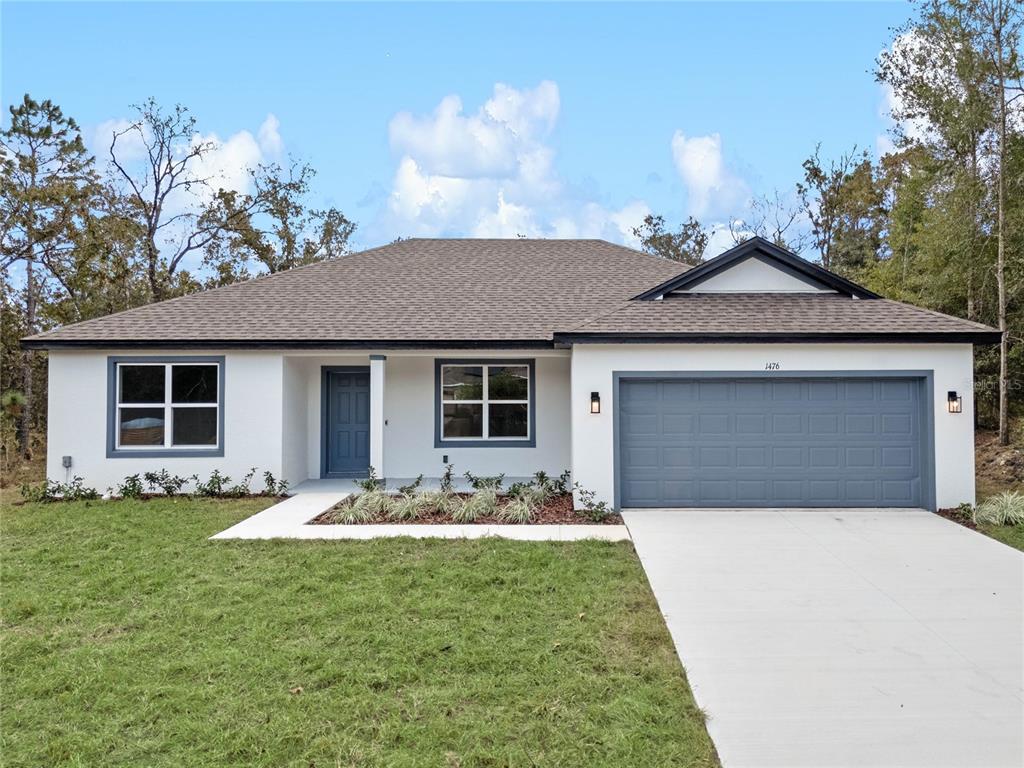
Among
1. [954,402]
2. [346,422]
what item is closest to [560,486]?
[346,422]

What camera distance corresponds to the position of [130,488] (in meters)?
9.97

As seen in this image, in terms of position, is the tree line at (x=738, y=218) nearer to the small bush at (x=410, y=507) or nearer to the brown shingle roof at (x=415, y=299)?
the brown shingle roof at (x=415, y=299)

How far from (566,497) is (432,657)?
6134mm

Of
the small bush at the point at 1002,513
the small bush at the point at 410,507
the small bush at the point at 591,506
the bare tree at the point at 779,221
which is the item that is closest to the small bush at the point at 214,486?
the small bush at the point at 410,507

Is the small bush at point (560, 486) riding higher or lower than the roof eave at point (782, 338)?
lower

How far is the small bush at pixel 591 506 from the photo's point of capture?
8.48 m

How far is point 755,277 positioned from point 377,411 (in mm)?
7309

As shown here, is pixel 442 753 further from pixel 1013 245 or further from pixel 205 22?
pixel 1013 245

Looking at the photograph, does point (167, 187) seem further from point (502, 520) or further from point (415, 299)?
point (502, 520)

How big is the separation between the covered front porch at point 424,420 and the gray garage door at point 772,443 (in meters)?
3.02

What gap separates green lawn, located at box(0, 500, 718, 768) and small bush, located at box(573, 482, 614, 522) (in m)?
1.82

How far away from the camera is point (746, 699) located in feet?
11.6

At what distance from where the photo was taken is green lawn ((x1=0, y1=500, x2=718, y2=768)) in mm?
3059

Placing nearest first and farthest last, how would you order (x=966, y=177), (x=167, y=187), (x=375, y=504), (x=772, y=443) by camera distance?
(x=375, y=504)
(x=772, y=443)
(x=966, y=177)
(x=167, y=187)
